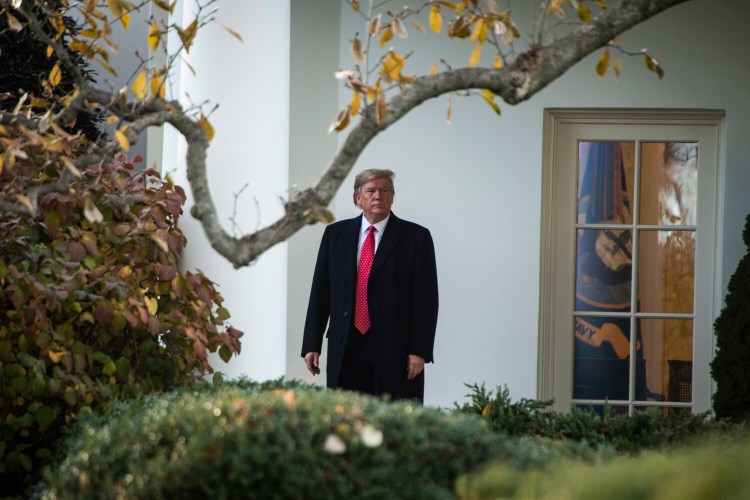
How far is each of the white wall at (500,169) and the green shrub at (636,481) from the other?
431 centimetres

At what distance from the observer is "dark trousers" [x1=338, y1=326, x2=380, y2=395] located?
→ 5516 millimetres

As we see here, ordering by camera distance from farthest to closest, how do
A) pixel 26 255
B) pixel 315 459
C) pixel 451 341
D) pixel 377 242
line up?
pixel 451 341, pixel 377 242, pixel 26 255, pixel 315 459

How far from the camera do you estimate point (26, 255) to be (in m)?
4.31

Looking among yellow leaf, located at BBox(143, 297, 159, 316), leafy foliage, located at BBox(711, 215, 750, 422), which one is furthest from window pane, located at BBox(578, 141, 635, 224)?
yellow leaf, located at BBox(143, 297, 159, 316)

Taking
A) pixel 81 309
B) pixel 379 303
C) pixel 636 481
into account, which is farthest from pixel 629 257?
pixel 636 481

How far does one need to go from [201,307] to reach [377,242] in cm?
143

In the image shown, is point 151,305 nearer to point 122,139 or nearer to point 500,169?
point 122,139

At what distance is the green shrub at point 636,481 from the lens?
2.02 m

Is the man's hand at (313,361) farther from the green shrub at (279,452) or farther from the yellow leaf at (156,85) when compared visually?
the green shrub at (279,452)

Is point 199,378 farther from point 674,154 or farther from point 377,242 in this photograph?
point 674,154

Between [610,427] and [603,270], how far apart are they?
9.88 ft

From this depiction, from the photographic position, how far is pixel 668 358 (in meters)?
6.89

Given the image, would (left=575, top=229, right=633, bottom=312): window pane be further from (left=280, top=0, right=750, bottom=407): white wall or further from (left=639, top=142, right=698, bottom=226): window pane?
(left=280, top=0, right=750, bottom=407): white wall

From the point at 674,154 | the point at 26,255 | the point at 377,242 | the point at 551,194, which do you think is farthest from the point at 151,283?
the point at 674,154
